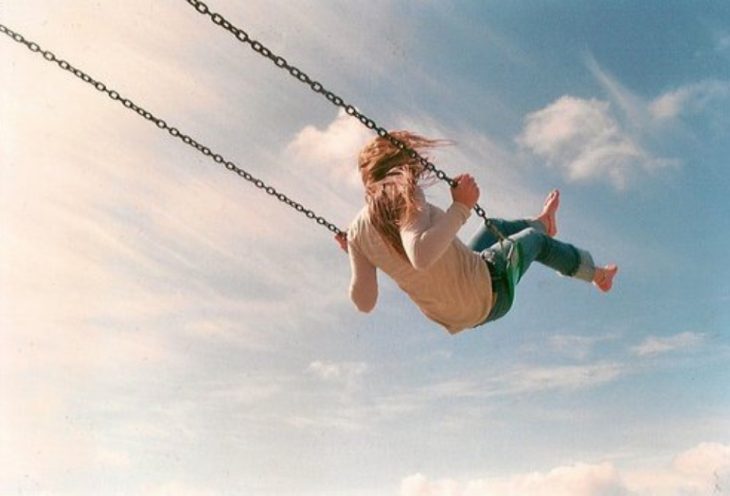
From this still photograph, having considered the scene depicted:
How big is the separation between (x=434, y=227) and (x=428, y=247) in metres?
0.13

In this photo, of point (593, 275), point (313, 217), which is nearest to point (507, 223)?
point (593, 275)

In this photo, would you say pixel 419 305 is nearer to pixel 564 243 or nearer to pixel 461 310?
pixel 461 310

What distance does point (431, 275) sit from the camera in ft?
16.4

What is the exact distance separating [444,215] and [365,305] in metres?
0.97

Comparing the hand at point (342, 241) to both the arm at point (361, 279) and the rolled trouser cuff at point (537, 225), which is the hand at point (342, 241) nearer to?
the arm at point (361, 279)

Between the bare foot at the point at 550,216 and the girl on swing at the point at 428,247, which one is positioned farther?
the bare foot at the point at 550,216

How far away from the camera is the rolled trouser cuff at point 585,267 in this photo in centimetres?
570

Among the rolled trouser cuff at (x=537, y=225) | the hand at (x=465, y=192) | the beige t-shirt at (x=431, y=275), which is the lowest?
the beige t-shirt at (x=431, y=275)

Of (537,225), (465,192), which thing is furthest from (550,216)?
Result: (465,192)

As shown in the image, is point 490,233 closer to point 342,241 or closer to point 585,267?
point 585,267

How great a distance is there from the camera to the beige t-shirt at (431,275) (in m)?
4.98

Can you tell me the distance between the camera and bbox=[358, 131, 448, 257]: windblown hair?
4.79 metres

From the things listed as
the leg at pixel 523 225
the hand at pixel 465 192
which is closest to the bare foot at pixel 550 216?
the leg at pixel 523 225

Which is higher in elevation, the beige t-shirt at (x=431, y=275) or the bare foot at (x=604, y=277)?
the bare foot at (x=604, y=277)
